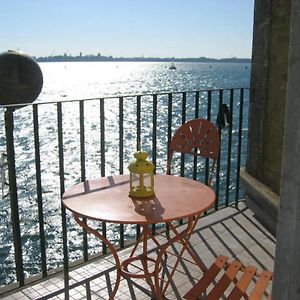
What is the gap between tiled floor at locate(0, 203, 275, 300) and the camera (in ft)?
Answer: 10.6

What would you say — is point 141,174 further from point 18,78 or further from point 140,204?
point 18,78

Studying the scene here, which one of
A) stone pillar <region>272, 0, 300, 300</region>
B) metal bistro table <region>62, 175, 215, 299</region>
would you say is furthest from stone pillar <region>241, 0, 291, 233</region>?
stone pillar <region>272, 0, 300, 300</region>

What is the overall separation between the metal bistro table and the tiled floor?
7.0 inches

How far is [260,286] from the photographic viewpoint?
246 centimetres

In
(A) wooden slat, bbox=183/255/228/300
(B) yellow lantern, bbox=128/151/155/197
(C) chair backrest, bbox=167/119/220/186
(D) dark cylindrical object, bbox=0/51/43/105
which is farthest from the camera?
(D) dark cylindrical object, bbox=0/51/43/105

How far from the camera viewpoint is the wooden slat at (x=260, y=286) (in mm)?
2332

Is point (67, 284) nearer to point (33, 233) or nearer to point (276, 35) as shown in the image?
point (276, 35)

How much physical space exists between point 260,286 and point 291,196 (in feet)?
4.37

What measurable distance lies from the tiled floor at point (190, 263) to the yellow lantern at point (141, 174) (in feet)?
2.83

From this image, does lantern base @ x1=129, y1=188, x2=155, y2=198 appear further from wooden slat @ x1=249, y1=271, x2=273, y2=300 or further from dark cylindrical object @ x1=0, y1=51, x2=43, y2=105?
dark cylindrical object @ x1=0, y1=51, x2=43, y2=105

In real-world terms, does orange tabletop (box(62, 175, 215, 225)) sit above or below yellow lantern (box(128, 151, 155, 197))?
below

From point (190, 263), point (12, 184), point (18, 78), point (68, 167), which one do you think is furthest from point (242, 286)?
point (68, 167)

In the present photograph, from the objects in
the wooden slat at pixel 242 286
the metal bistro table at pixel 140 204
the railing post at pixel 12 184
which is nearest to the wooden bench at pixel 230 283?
the wooden slat at pixel 242 286

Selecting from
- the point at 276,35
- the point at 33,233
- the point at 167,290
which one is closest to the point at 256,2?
the point at 276,35
